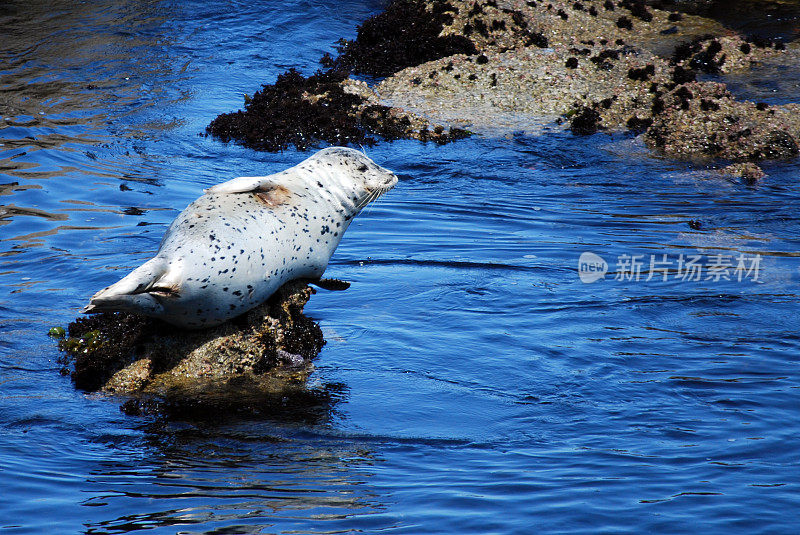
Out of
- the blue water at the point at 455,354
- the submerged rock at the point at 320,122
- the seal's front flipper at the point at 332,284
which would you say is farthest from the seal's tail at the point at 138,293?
→ the submerged rock at the point at 320,122

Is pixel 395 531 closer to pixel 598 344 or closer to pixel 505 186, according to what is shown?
pixel 598 344

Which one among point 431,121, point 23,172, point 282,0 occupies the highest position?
point 282,0

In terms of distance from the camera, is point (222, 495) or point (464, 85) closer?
point (222, 495)

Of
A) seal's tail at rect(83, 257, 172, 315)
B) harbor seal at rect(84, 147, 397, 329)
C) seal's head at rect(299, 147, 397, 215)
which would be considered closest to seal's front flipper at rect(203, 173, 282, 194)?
harbor seal at rect(84, 147, 397, 329)

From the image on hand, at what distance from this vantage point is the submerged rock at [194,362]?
536 centimetres

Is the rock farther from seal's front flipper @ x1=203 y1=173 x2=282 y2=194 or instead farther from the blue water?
seal's front flipper @ x1=203 y1=173 x2=282 y2=194

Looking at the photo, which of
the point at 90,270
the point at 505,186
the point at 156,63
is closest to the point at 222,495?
the point at 90,270

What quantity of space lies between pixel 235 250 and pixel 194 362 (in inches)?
30.9

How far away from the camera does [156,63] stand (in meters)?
14.9

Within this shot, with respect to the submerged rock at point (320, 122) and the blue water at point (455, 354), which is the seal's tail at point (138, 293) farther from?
the submerged rock at point (320, 122)

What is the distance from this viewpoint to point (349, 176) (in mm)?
6797

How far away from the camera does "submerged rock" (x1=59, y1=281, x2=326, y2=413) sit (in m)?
5.36

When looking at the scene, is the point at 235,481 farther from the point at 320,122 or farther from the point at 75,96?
the point at 75,96

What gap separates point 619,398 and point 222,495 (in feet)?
8.60
